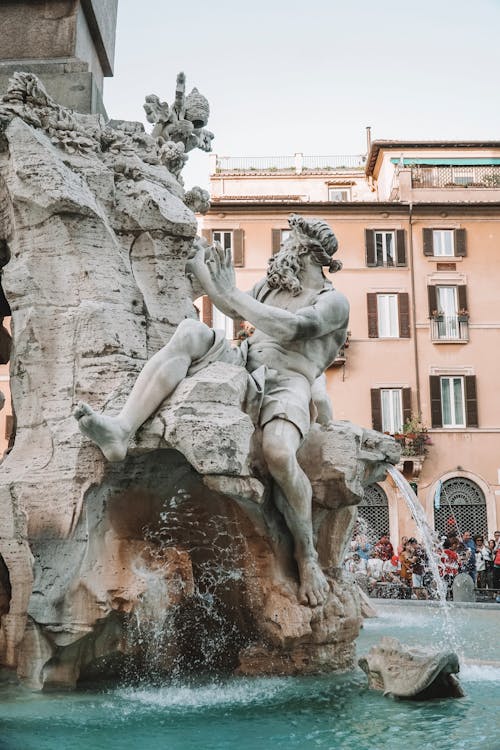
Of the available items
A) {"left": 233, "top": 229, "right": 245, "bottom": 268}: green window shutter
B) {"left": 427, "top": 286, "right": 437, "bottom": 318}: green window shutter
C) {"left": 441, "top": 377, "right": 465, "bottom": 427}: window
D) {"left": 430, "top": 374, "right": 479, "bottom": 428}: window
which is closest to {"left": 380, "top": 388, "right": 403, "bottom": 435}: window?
{"left": 430, "top": 374, "right": 479, "bottom": 428}: window

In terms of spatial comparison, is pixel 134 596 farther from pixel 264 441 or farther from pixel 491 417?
pixel 491 417

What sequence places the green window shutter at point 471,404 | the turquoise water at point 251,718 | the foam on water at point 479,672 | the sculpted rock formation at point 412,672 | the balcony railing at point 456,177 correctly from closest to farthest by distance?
1. the turquoise water at point 251,718
2. the sculpted rock formation at point 412,672
3. the foam on water at point 479,672
4. the green window shutter at point 471,404
5. the balcony railing at point 456,177

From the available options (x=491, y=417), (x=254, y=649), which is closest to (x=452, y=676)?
(x=254, y=649)

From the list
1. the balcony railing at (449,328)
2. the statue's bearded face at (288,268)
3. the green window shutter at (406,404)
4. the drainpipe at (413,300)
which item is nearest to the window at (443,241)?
the drainpipe at (413,300)

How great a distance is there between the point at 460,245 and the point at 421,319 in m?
2.81

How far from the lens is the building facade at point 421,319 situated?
2895cm

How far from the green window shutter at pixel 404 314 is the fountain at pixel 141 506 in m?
24.0

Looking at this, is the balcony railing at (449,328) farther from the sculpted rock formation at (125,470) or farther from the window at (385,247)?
the sculpted rock formation at (125,470)

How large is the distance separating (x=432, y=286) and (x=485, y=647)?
946 inches

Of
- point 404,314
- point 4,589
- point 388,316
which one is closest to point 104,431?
point 4,589

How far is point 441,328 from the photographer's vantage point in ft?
100

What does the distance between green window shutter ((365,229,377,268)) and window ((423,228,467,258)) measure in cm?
167

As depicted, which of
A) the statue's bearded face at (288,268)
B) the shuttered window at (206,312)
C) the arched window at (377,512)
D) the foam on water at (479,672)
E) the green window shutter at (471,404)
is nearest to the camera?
the foam on water at (479,672)

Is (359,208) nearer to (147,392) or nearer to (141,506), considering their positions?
(141,506)
